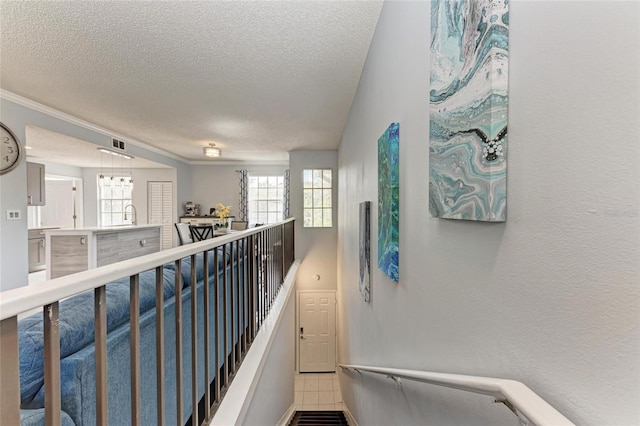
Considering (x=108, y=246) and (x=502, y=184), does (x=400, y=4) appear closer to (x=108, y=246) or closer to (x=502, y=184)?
(x=502, y=184)

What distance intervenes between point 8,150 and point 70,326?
12.1ft

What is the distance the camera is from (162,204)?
757 cm

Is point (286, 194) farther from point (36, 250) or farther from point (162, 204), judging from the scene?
point (36, 250)

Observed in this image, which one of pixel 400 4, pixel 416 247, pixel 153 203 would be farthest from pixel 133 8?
pixel 153 203

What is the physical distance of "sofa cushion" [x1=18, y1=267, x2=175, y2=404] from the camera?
0.82 meters

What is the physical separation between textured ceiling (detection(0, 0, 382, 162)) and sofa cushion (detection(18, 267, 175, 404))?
5.93 ft

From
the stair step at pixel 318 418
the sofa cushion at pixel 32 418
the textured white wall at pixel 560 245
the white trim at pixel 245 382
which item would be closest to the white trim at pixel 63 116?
the white trim at pixel 245 382

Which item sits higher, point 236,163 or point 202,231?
point 236,163

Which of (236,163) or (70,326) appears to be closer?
(70,326)

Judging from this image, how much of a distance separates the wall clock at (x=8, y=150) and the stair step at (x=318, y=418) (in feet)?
15.9

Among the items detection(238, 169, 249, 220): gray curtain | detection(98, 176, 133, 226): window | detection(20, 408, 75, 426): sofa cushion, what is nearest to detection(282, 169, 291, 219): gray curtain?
detection(238, 169, 249, 220): gray curtain

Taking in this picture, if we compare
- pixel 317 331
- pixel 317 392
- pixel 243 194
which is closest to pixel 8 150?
pixel 243 194

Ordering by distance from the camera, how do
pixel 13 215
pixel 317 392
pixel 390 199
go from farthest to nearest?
pixel 317 392 → pixel 13 215 → pixel 390 199

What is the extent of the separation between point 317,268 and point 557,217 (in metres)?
5.80
